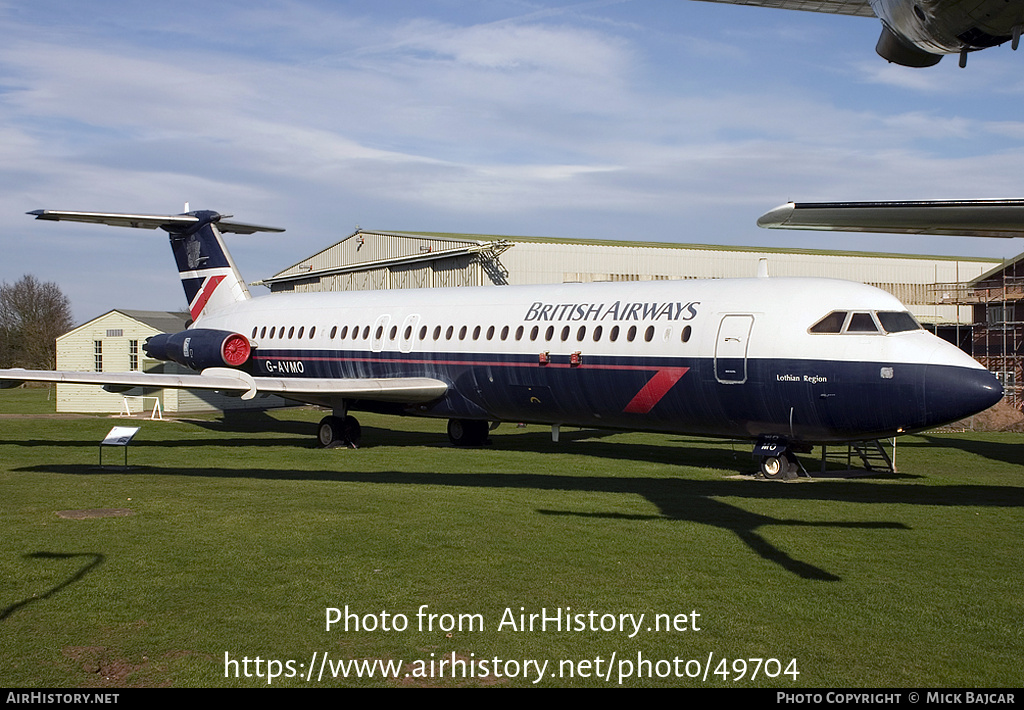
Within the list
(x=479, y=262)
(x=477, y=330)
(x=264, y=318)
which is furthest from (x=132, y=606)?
(x=479, y=262)

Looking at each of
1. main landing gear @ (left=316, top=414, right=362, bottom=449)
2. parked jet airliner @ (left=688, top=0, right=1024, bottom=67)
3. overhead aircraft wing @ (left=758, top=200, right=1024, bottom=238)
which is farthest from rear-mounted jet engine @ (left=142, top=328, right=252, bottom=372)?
parked jet airliner @ (left=688, top=0, right=1024, bottom=67)

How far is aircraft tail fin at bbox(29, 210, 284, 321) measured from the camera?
93.7 feet

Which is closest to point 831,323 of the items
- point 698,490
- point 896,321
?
point 896,321

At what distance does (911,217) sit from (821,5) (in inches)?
258

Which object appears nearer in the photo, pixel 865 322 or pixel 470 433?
pixel 865 322

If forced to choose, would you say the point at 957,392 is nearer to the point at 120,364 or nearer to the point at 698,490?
the point at 698,490

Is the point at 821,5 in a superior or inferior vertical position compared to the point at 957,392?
superior

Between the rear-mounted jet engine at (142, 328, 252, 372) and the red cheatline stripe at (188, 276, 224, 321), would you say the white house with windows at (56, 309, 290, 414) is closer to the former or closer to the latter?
the red cheatline stripe at (188, 276, 224, 321)

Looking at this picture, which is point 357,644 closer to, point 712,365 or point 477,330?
point 712,365

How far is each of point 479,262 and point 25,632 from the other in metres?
31.6

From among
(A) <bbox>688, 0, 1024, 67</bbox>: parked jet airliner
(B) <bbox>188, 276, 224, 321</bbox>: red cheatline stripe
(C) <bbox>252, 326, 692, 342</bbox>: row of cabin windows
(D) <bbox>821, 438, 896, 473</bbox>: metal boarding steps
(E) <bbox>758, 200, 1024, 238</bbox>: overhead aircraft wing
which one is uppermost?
(A) <bbox>688, 0, 1024, 67</bbox>: parked jet airliner

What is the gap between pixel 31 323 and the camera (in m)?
90.2

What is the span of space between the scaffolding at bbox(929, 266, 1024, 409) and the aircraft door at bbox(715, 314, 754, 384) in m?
26.2

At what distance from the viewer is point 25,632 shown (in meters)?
7.32
